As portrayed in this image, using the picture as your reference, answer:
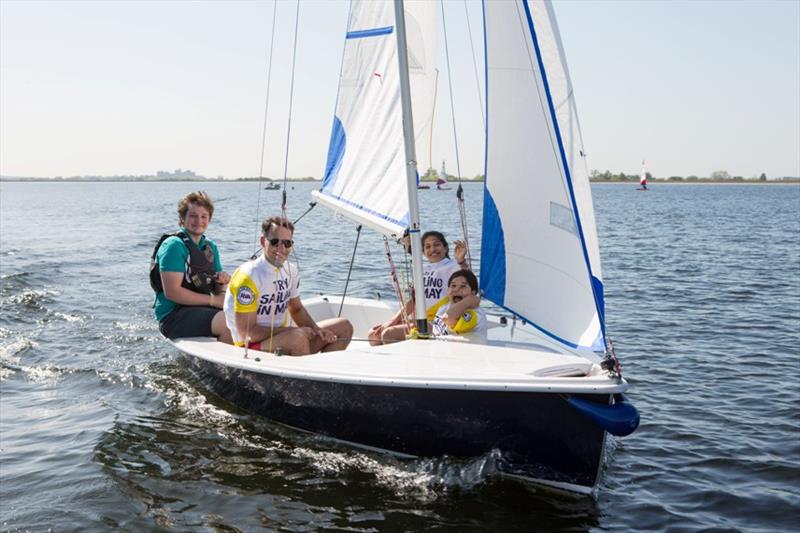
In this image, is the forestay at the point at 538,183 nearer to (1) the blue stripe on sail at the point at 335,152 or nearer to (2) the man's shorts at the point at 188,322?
(1) the blue stripe on sail at the point at 335,152

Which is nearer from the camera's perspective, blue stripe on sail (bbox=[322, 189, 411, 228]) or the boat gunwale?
the boat gunwale

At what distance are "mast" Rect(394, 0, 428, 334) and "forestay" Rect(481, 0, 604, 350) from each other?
57 cm

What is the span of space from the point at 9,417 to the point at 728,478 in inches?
240

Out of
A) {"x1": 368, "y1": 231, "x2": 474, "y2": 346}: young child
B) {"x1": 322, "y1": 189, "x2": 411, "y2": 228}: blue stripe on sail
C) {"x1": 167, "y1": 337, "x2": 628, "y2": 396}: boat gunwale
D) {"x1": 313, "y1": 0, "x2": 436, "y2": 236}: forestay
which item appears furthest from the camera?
{"x1": 368, "y1": 231, "x2": 474, "y2": 346}: young child

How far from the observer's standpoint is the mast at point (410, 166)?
5.81 m

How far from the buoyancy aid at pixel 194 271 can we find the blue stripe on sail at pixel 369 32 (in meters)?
2.35

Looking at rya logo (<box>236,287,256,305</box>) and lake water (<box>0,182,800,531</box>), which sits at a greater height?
rya logo (<box>236,287,256,305</box>)

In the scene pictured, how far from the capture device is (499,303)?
5.94m

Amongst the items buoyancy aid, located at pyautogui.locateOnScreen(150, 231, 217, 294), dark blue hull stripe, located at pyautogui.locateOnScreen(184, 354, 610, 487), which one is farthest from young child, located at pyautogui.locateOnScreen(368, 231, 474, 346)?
buoyancy aid, located at pyautogui.locateOnScreen(150, 231, 217, 294)

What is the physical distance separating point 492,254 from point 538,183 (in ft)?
2.44

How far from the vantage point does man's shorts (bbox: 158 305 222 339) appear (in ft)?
22.8

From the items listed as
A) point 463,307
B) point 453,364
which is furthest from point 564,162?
point 453,364

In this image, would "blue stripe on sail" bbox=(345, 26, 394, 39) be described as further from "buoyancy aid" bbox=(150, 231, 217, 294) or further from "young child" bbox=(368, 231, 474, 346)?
"buoyancy aid" bbox=(150, 231, 217, 294)

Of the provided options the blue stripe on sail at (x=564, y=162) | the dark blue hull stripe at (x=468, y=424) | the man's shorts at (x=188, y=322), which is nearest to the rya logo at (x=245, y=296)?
the dark blue hull stripe at (x=468, y=424)
